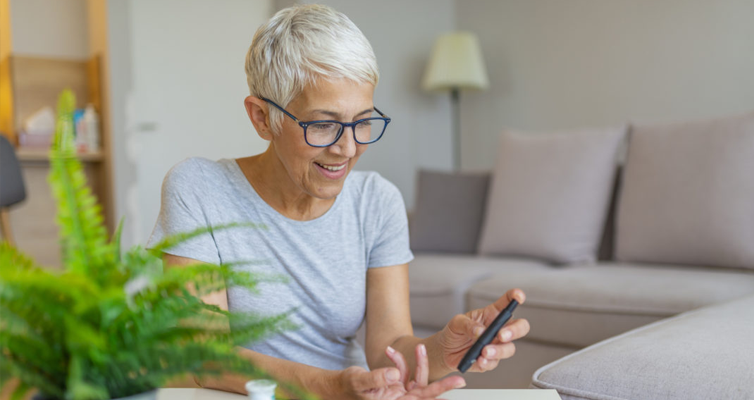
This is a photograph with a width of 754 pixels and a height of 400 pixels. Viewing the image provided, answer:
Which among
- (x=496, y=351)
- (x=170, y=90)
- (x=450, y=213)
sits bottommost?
(x=450, y=213)

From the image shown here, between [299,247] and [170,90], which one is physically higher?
[170,90]

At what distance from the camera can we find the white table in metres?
0.72

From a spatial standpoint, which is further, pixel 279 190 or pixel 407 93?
pixel 407 93

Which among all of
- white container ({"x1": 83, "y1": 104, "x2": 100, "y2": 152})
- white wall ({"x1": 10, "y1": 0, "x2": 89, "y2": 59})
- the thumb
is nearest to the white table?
the thumb

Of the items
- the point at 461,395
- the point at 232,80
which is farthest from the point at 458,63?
the point at 461,395

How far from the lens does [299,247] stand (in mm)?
1100

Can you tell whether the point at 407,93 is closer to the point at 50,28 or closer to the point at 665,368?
the point at 50,28

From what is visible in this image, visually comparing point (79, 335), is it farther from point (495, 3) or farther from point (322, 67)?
point (495, 3)

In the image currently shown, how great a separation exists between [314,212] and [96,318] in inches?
28.1

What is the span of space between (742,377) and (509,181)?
70.8 inches

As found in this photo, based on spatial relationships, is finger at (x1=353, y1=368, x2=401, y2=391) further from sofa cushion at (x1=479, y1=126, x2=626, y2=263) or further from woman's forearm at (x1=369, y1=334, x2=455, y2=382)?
sofa cushion at (x1=479, y1=126, x2=626, y2=263)

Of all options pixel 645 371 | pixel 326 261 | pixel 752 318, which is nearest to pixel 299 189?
pixel 326 261

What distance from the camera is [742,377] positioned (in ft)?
2.94

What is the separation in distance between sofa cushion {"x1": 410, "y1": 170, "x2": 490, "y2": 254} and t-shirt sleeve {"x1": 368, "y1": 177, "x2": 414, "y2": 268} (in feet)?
5.38
